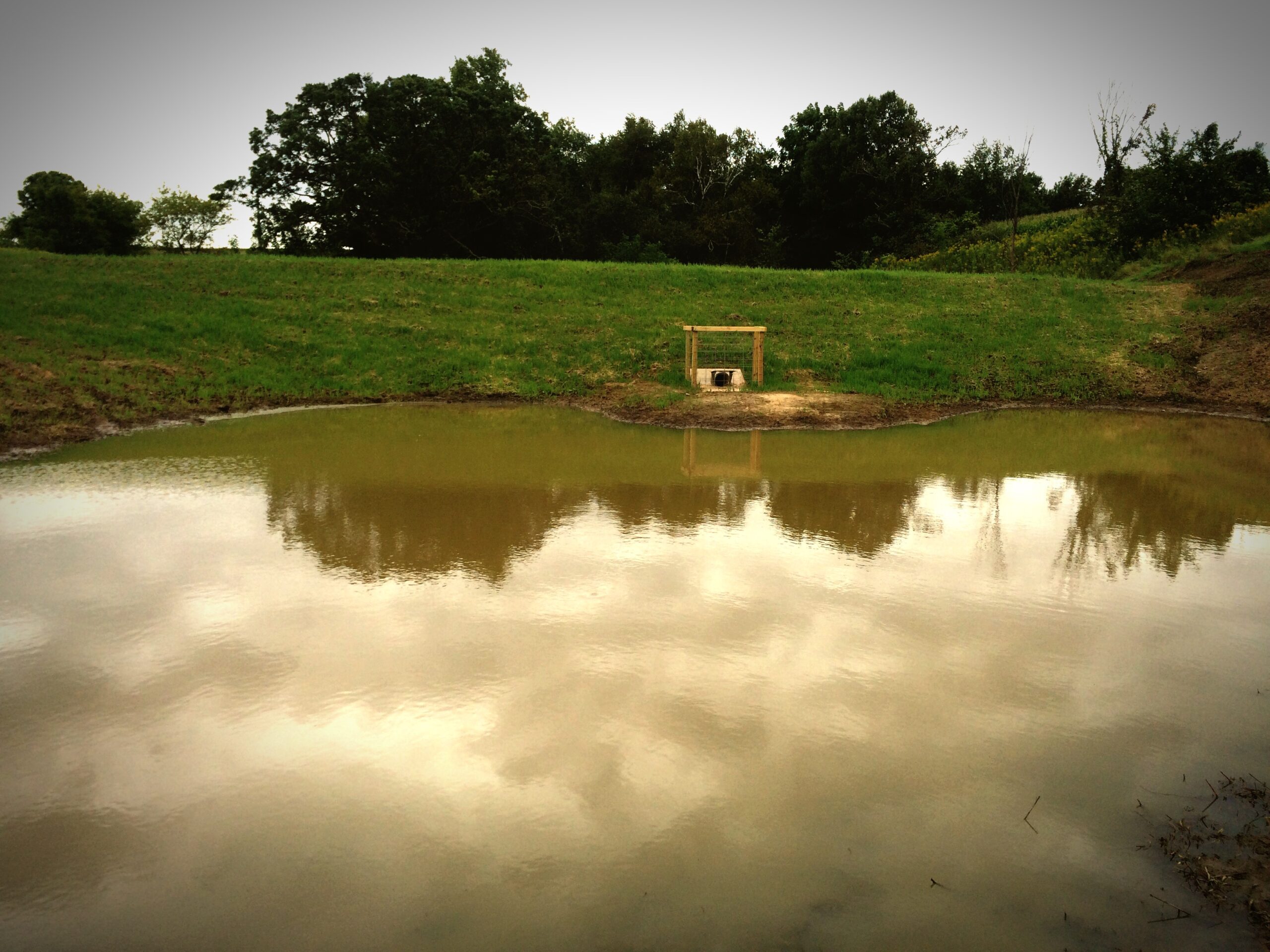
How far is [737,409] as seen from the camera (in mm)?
17297

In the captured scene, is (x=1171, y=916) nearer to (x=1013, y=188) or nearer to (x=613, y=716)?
(x=613, y=716)

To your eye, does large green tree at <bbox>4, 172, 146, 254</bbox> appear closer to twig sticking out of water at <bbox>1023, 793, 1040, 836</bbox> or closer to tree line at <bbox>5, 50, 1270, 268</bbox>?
tree line at <bbox>5, 50, 1270, 268</bbox>

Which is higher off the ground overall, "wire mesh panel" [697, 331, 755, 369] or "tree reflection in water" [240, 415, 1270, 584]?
"wire mesh panel" [697, 331, 755, 369]

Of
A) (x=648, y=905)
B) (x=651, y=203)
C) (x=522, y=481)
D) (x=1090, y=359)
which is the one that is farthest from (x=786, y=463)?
(x=651, y=203)

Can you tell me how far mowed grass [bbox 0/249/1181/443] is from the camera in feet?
60.0

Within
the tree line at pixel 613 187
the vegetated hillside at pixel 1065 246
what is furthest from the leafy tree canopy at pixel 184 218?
the vegetated hillside at pixel 1065 246

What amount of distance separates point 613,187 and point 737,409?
106ft

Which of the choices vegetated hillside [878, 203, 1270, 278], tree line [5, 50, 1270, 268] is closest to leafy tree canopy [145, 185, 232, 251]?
tree line [5, 50, 1270, 268]

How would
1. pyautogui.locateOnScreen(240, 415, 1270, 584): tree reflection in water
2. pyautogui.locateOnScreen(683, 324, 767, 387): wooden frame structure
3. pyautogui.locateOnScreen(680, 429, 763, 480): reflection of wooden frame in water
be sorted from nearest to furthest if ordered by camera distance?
pyautogui.locateOnScreen(240, 415, 1270, 584): tree reflection in water
pyautogui.locateOnScreen(680, 429, 763, 480): reflection of wooden frame in water
pyautogui.locateOnScreen(683, 324, 767, 387): wooden frame structure

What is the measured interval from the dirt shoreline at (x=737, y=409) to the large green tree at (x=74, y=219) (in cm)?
2573

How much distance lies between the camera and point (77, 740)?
5359 mm

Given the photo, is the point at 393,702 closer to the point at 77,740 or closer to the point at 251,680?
the point at 251,680

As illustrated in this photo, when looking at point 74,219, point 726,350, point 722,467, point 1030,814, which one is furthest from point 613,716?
point 74,219

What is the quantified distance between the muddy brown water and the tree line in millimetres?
29777
